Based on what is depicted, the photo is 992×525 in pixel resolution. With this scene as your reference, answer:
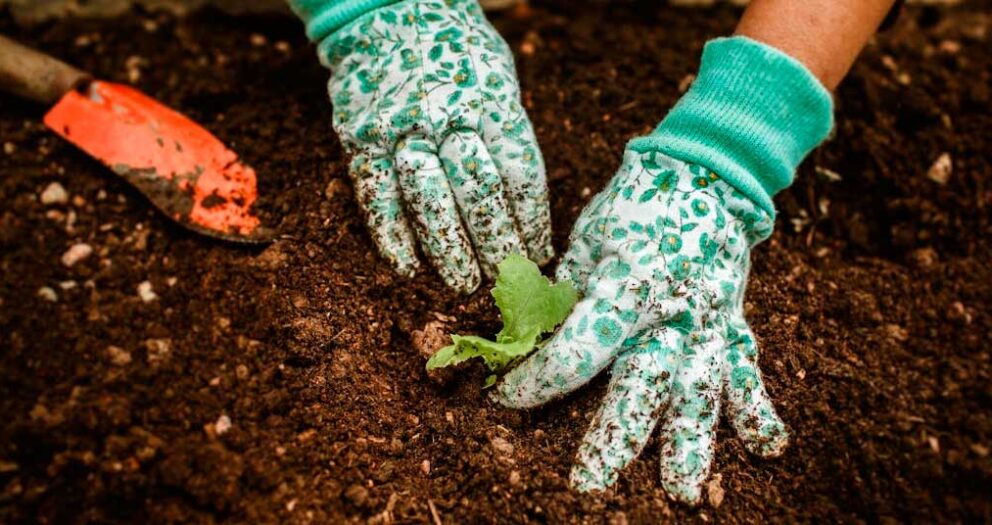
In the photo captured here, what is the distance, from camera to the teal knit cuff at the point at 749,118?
1711mm

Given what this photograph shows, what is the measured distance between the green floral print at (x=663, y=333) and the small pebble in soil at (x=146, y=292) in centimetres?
90

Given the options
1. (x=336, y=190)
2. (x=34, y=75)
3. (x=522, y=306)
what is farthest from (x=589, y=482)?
(x=34, y=75)

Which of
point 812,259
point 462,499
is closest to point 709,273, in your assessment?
point 812,259

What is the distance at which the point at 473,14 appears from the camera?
196cm

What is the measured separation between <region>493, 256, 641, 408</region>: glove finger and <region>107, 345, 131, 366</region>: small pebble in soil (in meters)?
0.90

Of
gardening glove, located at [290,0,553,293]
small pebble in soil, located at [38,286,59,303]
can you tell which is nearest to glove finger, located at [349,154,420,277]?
gardening glove, located at [290,0,553,293]

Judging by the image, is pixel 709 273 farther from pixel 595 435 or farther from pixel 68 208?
pixel 68 208

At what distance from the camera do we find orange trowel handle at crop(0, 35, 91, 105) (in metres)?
2.06

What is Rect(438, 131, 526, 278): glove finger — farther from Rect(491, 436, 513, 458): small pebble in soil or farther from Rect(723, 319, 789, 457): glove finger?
Rect(723, 319, 789, 457): glove finger

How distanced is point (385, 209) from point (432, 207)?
0.42ft

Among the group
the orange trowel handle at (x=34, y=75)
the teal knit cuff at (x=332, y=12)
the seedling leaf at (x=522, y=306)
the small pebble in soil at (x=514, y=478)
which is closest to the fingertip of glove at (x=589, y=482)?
the small pebble in soil at (x=514, y=478)

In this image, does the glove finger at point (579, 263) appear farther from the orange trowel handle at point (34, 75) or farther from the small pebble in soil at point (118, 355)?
the orange trowel handle at point (34, 75)

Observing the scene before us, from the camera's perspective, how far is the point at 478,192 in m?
1.71

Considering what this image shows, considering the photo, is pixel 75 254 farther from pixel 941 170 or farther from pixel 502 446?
pixel 941 170
